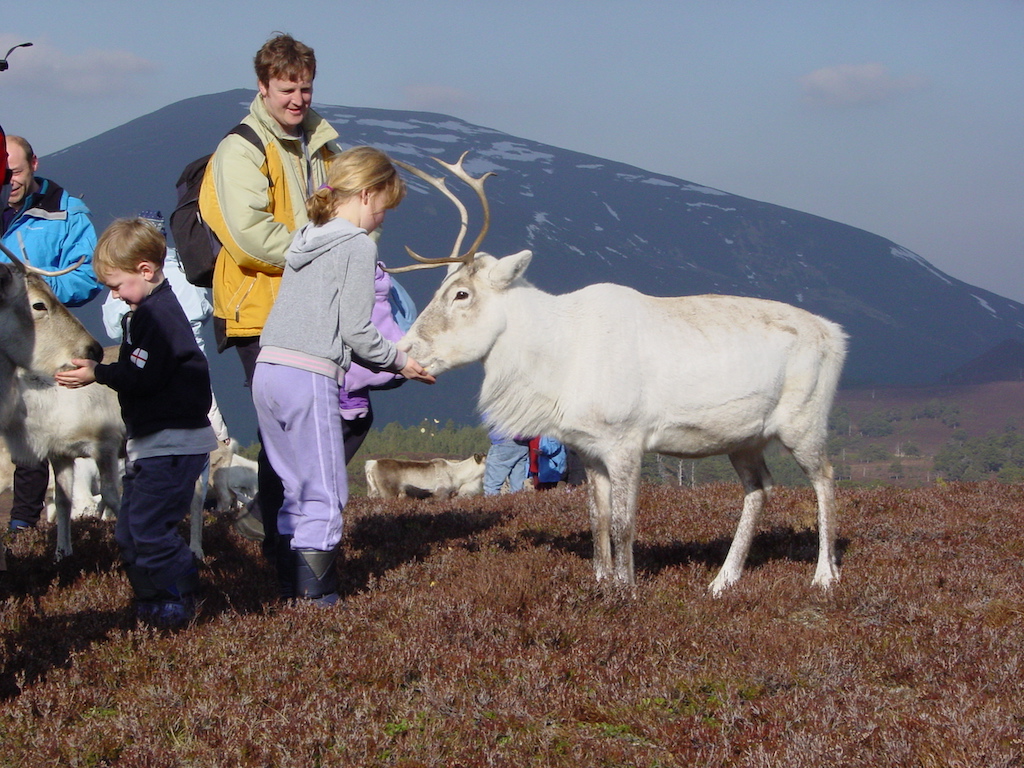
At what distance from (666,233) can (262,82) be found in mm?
110163

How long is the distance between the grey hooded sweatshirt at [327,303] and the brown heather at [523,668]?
132cm

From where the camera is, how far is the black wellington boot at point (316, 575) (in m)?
5.18

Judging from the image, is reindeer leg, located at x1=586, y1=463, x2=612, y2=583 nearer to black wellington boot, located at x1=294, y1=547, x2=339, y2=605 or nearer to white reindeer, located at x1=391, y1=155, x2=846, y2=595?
white reindeer, located at x1=391, y1=155, x2=846, y2=595

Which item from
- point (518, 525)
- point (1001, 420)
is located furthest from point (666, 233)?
point (518, 525)

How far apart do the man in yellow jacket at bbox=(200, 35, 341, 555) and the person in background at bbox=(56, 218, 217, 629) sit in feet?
1.34

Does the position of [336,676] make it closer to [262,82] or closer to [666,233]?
[262,82]

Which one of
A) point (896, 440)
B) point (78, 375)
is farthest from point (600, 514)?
point (896, 440)

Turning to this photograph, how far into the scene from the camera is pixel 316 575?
17.1 feet

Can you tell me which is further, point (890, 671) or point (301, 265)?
point (301, 265)

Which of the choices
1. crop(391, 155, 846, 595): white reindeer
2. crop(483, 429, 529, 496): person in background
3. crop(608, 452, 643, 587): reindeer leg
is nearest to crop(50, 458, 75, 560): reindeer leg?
crop(391, 155, 846, 595): white reindeer

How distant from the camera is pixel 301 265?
500 centimetres

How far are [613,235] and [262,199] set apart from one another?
4089 inches

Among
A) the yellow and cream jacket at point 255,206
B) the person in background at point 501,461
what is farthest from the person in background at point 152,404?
the person in background at point 501,461

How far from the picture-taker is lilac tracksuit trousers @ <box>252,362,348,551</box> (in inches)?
194
